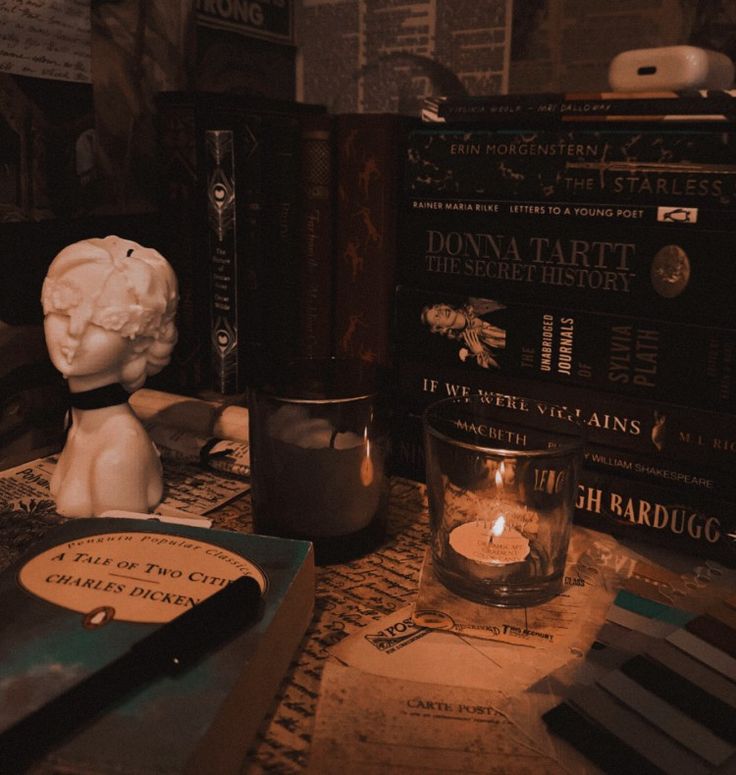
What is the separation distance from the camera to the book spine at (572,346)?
56 cm

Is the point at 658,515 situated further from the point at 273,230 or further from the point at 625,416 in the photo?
the point at 273,230

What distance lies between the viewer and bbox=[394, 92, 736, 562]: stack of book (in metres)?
0.55

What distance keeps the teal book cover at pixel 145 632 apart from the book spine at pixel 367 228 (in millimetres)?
271

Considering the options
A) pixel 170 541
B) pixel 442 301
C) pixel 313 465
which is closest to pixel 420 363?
pixel 442 301

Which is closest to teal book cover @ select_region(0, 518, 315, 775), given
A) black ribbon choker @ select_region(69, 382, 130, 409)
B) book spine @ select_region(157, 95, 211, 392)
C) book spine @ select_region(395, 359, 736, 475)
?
black ribbon choker @ select_region(69, 382, 130, 409)

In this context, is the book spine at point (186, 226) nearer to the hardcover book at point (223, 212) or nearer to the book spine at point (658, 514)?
the hardcover book at point (223, 212)

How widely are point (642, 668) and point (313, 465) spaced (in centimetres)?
25

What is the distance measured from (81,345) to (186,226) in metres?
0.29

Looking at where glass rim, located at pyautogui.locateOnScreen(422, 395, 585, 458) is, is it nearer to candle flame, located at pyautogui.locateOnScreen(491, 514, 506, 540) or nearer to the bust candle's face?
candle flame, located at pyautogui.locateOnScreen(491, 514, 506, 540)

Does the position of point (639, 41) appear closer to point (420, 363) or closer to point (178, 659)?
point (420, 363)

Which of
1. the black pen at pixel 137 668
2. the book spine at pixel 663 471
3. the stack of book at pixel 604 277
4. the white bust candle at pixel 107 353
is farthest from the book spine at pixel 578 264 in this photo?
the black pen at pixel 137 668

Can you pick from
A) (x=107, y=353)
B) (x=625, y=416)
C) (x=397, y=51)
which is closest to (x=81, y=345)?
(x=107, y=353)

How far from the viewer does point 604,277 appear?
0.59 meters

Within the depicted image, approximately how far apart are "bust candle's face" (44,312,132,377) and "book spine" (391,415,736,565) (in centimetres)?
36
